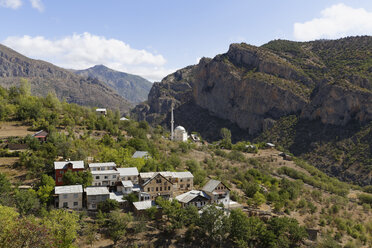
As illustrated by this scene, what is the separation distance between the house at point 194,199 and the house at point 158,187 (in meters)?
1.96

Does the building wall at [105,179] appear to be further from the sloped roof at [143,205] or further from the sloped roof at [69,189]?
the sloped roof at [143,205]

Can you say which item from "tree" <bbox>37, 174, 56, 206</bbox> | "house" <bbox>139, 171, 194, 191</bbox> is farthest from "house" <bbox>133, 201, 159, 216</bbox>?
"tree" <bbox>37, 174, 56, 206</bbox>

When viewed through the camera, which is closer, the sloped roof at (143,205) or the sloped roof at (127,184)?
the sloped roof at (143,205)

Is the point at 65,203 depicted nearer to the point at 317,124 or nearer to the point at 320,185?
the point at 320,185

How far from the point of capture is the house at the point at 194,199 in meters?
40.7

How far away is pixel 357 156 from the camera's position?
90.2 m

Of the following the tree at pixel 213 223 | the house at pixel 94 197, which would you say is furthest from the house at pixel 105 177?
the tree at pixel 213 223

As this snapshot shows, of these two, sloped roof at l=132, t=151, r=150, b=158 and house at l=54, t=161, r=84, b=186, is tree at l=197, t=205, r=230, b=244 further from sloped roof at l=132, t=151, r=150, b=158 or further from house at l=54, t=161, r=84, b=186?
sloped roof at l=132, t=151, r=150, b=158

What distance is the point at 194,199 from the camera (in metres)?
41.3

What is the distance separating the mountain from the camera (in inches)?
3974

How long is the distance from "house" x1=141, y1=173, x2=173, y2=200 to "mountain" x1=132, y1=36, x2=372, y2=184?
66.3m

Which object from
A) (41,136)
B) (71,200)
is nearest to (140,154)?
(41,136)

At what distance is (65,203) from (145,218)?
34.1ft

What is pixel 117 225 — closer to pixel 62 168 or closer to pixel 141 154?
pixel 62 168
